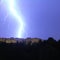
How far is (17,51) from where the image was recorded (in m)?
2.64

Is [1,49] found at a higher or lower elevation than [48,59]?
higher

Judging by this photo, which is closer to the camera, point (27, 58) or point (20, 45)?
point (27, 58)

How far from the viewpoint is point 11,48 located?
2682mm

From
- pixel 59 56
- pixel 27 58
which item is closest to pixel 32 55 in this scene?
pixel 27 58

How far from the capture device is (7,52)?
8.70ft

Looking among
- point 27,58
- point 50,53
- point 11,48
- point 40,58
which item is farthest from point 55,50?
point 11,48

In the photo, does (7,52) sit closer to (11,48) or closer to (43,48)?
(11,48)

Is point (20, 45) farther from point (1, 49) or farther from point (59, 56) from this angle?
point (59, 56)

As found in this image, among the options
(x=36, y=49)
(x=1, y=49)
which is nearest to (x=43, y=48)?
(x=36, y=49)

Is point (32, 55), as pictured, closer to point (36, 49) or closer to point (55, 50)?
point (36, 49)

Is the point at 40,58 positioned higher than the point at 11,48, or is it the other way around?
the point at 11,48

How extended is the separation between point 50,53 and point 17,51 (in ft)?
1.76

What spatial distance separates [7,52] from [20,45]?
255 mm

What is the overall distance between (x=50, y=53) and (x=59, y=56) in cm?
15
